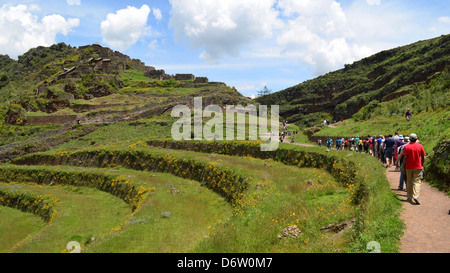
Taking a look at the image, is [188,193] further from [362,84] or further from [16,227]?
[362,84]

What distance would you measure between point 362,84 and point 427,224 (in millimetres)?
99731

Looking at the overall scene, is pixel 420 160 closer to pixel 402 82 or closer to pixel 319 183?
pixel 319 183

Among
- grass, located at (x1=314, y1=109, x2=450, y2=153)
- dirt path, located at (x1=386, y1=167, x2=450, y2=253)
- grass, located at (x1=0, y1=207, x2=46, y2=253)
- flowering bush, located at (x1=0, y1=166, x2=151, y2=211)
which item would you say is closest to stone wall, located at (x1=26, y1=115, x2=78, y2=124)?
flowering bush, located at (x1=0, y1=166, x2=151, y2=211)

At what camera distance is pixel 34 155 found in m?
36.3

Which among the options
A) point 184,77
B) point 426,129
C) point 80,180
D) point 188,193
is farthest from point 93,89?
point 426,129

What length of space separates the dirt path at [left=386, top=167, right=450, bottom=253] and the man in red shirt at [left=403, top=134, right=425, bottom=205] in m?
0.38

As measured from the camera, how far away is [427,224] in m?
7.68

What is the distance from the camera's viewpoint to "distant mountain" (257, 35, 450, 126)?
226ft

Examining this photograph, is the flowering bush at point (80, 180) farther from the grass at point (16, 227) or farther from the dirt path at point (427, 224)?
the dirt path at point (427, 224)

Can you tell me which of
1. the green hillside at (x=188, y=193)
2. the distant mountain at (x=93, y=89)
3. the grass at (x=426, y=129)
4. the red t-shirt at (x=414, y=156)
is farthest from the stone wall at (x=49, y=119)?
the red t-shirt at (x=414, y=156)

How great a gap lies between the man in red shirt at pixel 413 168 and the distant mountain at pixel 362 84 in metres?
49.0
